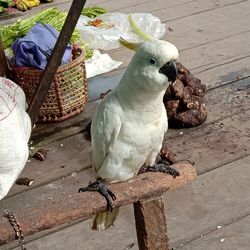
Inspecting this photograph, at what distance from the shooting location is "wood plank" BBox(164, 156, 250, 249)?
7.10 feet

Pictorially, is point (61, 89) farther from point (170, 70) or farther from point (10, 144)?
point (170, 70)

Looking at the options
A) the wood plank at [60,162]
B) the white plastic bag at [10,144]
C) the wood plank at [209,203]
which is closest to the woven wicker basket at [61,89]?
the wood plank at [60,162]

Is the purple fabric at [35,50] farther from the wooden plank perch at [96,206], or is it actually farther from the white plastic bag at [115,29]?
the wooden plank perch at [96,206]

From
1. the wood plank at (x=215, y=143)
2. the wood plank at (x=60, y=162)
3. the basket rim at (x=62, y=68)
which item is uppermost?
the basket rim at (x=62, y=68)

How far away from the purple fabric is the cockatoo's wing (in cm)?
117

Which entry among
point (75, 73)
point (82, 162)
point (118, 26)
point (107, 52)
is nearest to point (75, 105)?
point (75, 73)

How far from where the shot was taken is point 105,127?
5.72ft

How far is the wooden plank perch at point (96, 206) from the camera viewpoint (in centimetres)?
139

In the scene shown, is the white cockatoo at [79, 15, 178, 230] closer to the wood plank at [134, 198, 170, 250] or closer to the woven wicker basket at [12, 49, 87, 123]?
the wood plank at [134, 198, 170, 250]

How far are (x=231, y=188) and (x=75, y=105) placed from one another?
3.32ft

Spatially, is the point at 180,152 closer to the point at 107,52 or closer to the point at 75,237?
the point at 75,237

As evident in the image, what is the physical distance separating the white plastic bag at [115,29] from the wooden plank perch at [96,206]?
218cm

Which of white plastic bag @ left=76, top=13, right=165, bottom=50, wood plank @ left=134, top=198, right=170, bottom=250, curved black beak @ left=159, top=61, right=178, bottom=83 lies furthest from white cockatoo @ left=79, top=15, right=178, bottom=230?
white plastic bag @ left=76, top=13, right=165, bottom=50

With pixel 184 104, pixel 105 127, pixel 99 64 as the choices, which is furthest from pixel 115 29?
pixel 105 127
